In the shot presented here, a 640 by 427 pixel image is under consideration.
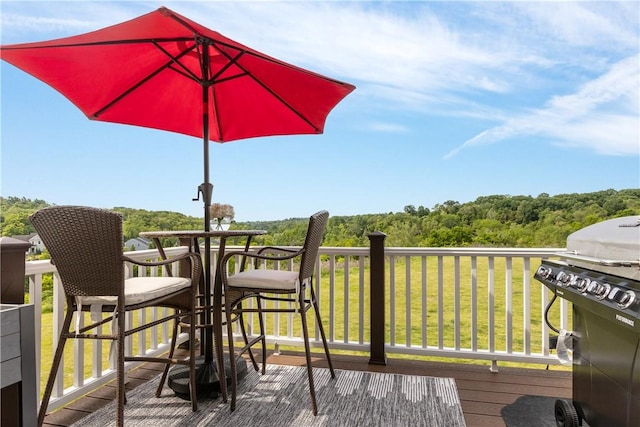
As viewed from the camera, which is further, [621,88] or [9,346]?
[621,88]

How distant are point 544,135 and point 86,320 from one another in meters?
12.7

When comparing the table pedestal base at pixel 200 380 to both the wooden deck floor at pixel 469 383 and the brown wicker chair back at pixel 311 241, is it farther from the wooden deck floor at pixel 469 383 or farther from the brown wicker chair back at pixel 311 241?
the brown wicker chair back at pixel 311 241

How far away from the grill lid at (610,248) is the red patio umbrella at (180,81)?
5.82 ft

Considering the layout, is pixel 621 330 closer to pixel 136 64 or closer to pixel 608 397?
pixel 608 397

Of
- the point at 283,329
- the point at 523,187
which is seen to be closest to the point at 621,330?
the point at 283,329

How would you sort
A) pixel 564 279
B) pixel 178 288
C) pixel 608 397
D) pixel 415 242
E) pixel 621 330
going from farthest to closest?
pixel 415 242
pixel 178 288
pixel 564 279
pixel 608 397
pixel 621 330

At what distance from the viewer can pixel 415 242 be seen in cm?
864

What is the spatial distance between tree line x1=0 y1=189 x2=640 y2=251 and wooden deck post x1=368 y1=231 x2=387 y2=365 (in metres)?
2.08

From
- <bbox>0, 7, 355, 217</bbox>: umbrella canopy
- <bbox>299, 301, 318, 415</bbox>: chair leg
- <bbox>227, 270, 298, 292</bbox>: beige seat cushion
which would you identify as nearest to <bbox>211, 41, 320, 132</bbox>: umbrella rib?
<bbox>0, 7, 355, 217</bbox>: umbrella canopy

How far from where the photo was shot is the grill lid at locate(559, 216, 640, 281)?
1.44 metres

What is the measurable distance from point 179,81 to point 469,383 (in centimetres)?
322

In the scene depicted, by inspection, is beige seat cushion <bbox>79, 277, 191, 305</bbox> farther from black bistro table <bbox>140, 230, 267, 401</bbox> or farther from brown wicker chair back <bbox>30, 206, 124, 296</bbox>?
black bistro table <bbox>140, 230, 267, 401</bbox>

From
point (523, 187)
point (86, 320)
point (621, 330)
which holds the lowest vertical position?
point (86, 320)

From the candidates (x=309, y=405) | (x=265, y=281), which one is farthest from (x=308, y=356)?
(x=265, y=281)
